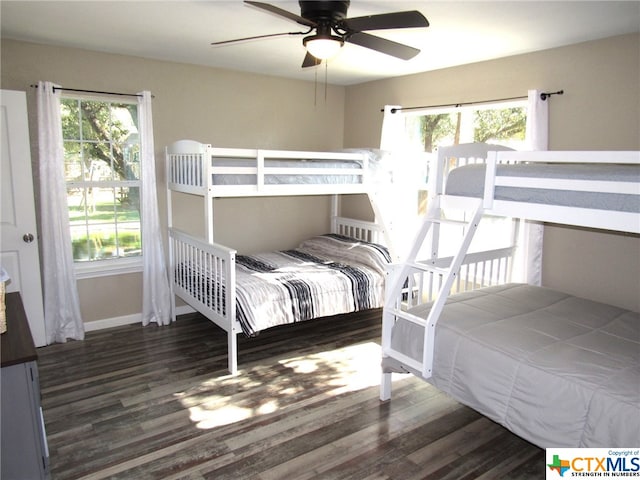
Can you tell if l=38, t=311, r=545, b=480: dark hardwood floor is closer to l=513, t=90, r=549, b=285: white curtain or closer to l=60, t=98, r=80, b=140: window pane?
l=513, t=90, r=549, b=285: white curtain

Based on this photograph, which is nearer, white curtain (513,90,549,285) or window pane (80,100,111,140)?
white curtain (513,90,549,285)

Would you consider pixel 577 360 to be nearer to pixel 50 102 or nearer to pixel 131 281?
Answer: pixel 131 281

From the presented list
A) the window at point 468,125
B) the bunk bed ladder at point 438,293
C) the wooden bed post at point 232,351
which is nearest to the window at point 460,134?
the window at point 468,125

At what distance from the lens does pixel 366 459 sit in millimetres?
2266

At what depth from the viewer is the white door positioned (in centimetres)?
320

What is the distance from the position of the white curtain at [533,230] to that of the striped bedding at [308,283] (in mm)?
1115

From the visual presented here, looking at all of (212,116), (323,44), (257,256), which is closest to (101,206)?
(212,116)

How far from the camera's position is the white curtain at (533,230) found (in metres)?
3.30

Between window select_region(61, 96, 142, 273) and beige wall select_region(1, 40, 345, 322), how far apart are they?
0.18m

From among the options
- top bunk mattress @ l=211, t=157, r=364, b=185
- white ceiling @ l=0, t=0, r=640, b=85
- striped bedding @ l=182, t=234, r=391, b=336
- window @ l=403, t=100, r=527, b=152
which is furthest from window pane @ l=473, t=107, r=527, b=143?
striped bedding @ l=182, t=234, r=391, b=336

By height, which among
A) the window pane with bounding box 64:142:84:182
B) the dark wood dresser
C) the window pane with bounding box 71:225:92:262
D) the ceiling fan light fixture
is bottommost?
the dark wood dresser

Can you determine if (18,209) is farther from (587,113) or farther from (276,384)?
(587,113)

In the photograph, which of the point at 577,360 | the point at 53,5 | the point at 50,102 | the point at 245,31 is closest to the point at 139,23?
the point at 53,5

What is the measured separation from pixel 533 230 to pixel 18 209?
3.85 m
